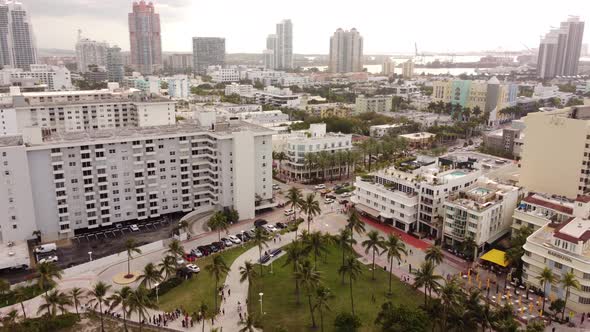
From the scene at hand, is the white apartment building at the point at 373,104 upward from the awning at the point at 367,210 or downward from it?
upward

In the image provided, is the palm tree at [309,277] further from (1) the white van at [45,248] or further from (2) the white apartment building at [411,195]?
(1) the white van at [45,248]

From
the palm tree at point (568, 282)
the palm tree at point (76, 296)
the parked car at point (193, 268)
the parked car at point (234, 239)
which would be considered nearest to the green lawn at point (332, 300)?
the parked car at point (193, 268)

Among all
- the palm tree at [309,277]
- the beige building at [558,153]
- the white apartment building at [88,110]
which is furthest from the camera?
the white apartment building at [88,110]

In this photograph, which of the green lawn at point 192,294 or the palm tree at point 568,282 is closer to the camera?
the palm tree at point 568,282

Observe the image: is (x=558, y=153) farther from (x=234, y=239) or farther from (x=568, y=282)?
(x=234, y=239)

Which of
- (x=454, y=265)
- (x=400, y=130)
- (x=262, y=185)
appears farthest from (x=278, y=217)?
(x=400, y=130)

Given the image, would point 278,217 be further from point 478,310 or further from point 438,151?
point 438,151
